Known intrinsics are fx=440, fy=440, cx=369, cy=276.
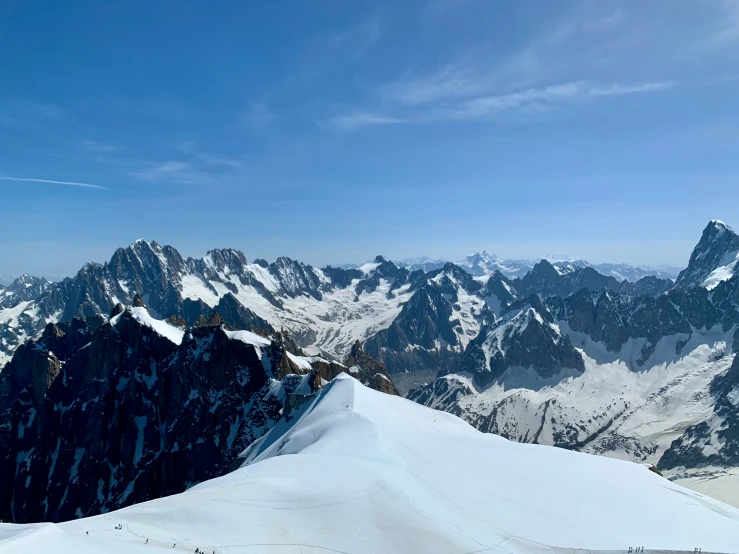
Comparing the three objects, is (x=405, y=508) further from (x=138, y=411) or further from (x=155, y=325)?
(x=155, y=325)

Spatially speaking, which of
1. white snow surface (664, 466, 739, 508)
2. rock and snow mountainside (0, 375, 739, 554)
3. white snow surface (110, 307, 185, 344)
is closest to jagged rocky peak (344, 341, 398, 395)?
white snow surface (110, 307, 185, 344)

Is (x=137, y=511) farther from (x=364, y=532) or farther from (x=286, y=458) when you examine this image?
(x=286, y=458)

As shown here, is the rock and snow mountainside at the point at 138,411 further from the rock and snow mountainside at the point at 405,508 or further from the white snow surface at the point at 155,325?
the rock and snow mountainside at the point at 405,508

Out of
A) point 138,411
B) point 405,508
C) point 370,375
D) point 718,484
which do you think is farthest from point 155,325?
point 718,484

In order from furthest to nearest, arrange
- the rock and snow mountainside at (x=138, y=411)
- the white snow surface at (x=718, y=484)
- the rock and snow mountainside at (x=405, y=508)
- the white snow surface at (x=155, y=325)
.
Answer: the white snow surface at (x=155, y=325) → the white snow surface at (x=718, y=484) → the rock and snow mountainside at (x=138, y=411) → the rock and snow mountainside at (x=405, y=508)

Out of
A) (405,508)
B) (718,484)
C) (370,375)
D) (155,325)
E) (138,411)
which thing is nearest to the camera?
(405,508)

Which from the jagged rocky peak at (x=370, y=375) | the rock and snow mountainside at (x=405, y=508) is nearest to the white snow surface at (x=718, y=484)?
the jagged rocky peak at (x=370, y=375)
